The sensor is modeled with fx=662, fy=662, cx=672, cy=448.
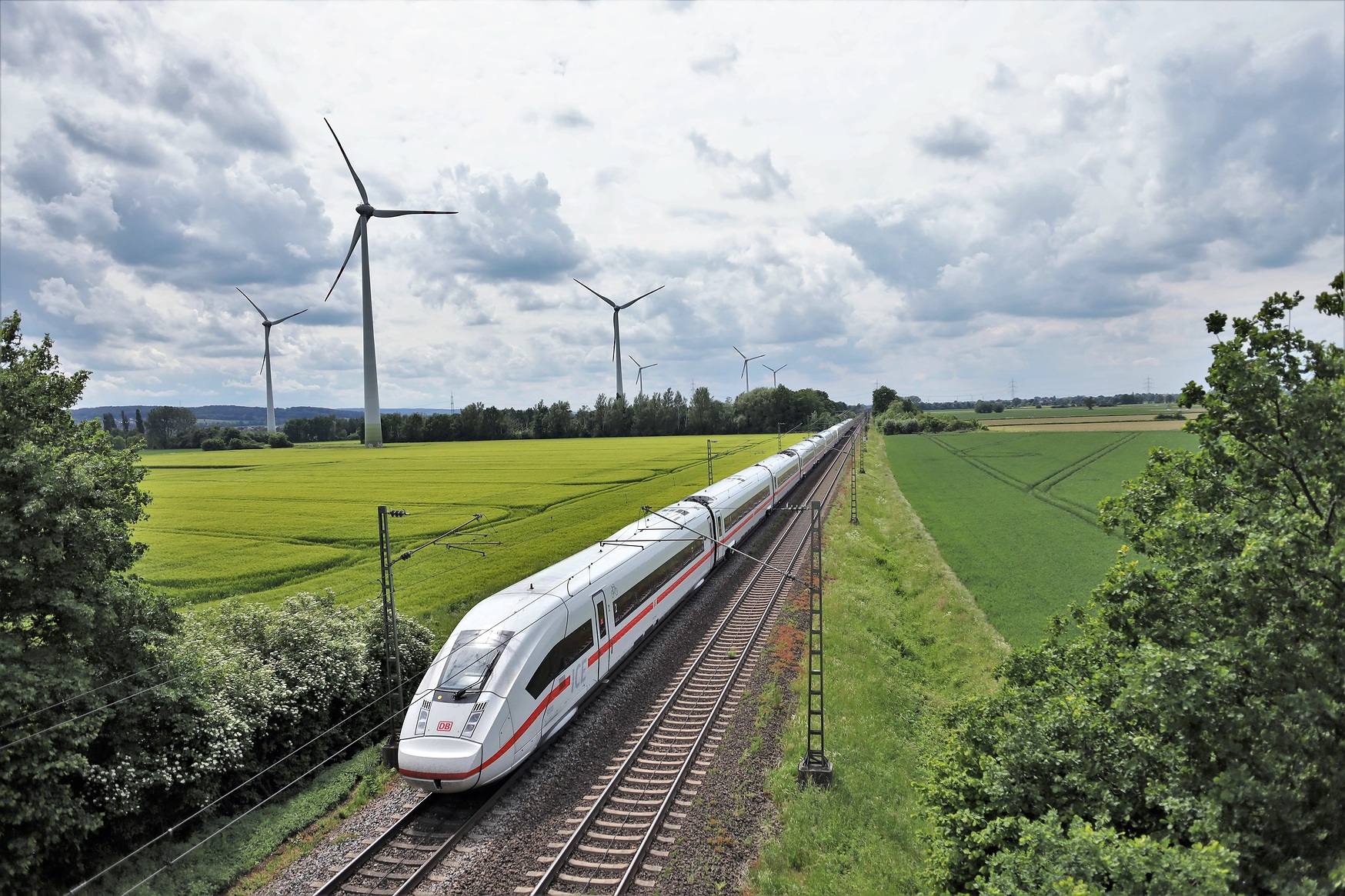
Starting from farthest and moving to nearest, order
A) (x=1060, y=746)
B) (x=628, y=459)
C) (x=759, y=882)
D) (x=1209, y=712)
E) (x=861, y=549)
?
(x=628, y=459), (x=861, y=549), (x=759, y=882), (x=1060, y=746), (x=1209, y=712)

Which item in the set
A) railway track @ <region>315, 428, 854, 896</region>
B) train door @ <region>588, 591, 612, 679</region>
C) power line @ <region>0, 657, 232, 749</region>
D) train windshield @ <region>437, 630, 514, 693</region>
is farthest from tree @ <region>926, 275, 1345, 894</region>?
power line @ <region>0, 657, 232, 749</region>

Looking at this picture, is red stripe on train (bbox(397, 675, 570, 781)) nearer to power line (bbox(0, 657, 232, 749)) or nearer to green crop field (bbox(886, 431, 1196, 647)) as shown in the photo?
power line (bbox(0, 657, 232, 749))

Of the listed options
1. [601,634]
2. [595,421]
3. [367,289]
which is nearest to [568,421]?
[595,421]

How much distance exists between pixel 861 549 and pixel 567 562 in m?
20.5

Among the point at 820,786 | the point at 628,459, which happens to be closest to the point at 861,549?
the point at 820,786

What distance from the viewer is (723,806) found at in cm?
1370

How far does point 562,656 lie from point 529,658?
147 cm

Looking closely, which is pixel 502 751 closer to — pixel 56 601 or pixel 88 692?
pixel 88 692

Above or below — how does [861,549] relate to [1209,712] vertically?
below

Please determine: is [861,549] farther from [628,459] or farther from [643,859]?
[628,459]

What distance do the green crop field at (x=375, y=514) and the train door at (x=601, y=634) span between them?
27.1 feet

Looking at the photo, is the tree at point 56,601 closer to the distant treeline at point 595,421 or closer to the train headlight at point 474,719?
the train headlight at point 474,719

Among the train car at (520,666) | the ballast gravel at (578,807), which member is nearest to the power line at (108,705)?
the ballast gravel at (578,807)

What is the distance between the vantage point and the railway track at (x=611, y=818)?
38.7 ft
